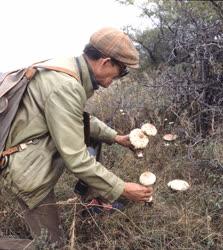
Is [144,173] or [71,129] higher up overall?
[71,129]

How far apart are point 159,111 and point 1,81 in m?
2.48

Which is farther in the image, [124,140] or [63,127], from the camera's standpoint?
[124,140]

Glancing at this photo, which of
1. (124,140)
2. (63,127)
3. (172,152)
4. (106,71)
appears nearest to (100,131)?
(124,140)

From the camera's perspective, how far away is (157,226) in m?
3.07

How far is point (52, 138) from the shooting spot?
8.73 ft

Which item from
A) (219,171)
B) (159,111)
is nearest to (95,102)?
(159,111)

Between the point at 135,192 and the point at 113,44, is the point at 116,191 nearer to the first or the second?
the point at 135,192

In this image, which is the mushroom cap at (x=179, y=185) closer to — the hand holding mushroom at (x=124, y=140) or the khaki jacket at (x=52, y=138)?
the hand holding mushroom at (x=124, y=140)

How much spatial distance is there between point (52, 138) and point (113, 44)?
682mm

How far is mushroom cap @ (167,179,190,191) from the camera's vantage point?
3.47m

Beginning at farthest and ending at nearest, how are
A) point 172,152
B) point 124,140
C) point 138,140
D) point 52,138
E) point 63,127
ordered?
point 172,152, point 124,140, point 138,140, point 52,138, point 63,127

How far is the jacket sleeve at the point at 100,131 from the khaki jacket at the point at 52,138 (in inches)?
22.5

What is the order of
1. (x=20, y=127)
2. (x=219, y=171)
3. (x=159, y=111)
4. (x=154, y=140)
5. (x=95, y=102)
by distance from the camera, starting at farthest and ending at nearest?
(x=95, y=102) → (x=159, y=111) → (x=154, y=140) → (x=219, y=171) → (x=20, y=127)

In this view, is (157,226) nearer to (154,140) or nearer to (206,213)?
(206,213)
